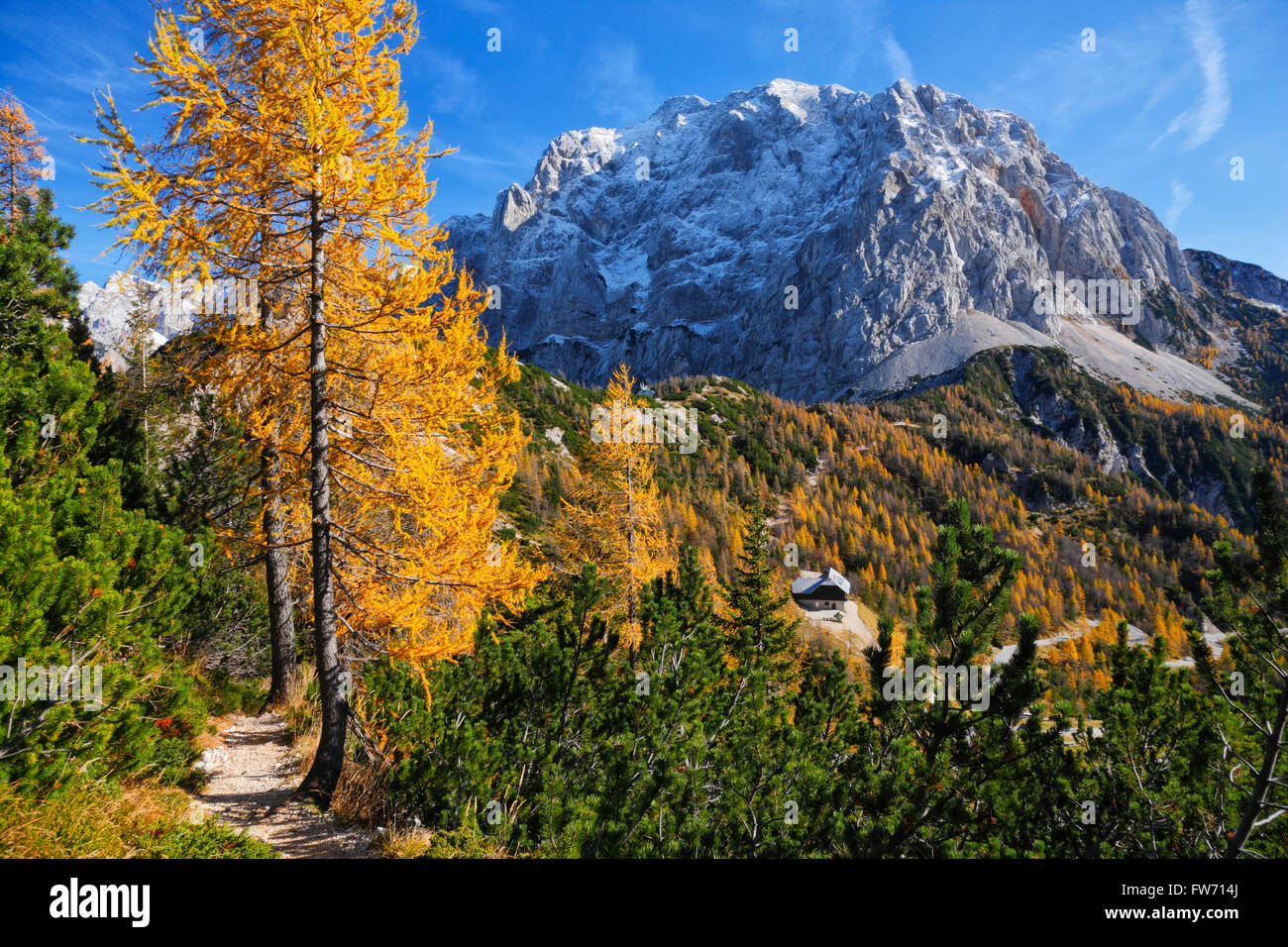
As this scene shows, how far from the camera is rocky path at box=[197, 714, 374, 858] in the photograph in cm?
482

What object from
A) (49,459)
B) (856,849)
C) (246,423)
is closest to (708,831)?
(856,849)

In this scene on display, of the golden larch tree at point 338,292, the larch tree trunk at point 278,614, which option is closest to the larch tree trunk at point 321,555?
the golden larch tree at point 338,292

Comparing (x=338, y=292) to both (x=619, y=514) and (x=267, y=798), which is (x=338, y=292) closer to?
(x=267, y=798)

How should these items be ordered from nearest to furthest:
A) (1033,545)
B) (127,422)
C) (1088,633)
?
(127,422) < (1088,633) < (1033,545)

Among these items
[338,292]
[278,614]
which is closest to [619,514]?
[278,614]

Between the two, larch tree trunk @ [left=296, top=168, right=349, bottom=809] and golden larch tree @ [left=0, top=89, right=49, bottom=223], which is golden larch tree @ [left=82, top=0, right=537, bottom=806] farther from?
golden larch tree @ [left=0, top=89, right=49, bottom=223]

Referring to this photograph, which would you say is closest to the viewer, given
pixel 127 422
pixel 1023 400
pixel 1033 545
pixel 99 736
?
pixel 99 736

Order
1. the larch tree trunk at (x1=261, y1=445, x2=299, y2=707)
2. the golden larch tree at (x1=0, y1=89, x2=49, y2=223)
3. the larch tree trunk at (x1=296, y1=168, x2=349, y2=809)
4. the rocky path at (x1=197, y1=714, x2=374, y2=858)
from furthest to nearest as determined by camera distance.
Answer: the golden larch tree at (x1=0, y1=89, x2=49, y2=223)
the larch tree trunk at (x1=261, y1=445, x2=299, y2=707)
the larch tree trunk at (x1=296, y1=168, x2=349, y2=809)
the rocky path at (x1=197, y1=714, x2=374, y2=858)

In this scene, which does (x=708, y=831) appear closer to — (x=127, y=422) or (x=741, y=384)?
(x=127, y=422)

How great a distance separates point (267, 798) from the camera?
18.6ft

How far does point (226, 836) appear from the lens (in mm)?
4129

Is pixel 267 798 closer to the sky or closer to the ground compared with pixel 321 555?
closer to the ground

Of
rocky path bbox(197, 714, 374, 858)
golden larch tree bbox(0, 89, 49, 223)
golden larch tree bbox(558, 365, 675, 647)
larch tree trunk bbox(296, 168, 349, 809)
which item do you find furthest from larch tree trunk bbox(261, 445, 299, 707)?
golden larch tree bbox(0, 89, 49, 223)
